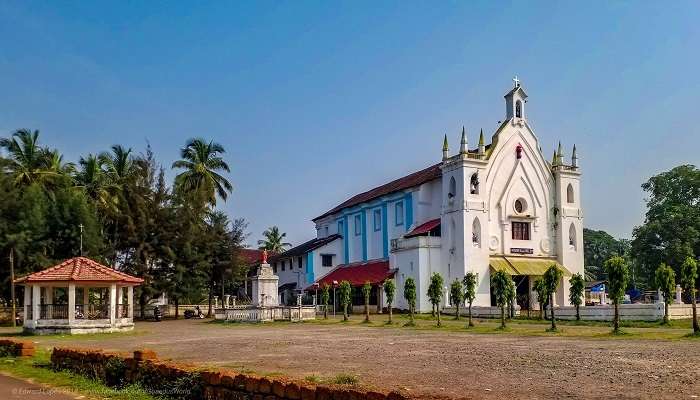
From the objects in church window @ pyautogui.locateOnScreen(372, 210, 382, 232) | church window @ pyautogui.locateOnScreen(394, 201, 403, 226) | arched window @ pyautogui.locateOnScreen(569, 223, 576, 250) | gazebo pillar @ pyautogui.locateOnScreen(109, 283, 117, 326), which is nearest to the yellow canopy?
arched window @ pyautogui.locateOnScreen(569, 223, 576, 250)

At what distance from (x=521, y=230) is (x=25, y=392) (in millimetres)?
43323

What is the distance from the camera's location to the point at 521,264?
1969 inches

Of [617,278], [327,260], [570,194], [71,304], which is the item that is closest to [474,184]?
[570,194]

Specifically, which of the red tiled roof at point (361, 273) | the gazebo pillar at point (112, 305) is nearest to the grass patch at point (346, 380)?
the gazebo pillar at point (112, 305)

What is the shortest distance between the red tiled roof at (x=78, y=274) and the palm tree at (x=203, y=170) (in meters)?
24.5

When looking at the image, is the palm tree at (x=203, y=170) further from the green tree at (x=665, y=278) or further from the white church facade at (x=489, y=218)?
the green tree at (x=665, y=278)

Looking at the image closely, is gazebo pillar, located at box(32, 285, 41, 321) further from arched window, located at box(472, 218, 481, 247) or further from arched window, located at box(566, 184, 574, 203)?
arched window, located at box(566, 184, 574, 203)

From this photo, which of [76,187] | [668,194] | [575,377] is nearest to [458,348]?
[575,377]

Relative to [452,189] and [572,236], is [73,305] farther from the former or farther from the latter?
[572,236]

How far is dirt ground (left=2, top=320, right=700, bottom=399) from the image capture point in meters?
10.2

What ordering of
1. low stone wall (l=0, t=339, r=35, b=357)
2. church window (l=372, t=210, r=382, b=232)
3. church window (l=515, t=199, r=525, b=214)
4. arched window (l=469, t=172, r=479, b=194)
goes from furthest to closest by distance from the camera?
church window (l=372, t=210, r=382, b=232), church window (l=515, t=199, r=525, b=214), arched window (l=469, t=172, r=479, b=194), low stone wall (l=0, t=339, r=35, b=357)

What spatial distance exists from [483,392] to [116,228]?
4291 centimetres

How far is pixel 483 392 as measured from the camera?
33.3 feet

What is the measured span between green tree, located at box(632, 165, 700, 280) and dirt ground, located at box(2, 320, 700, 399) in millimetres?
41651
